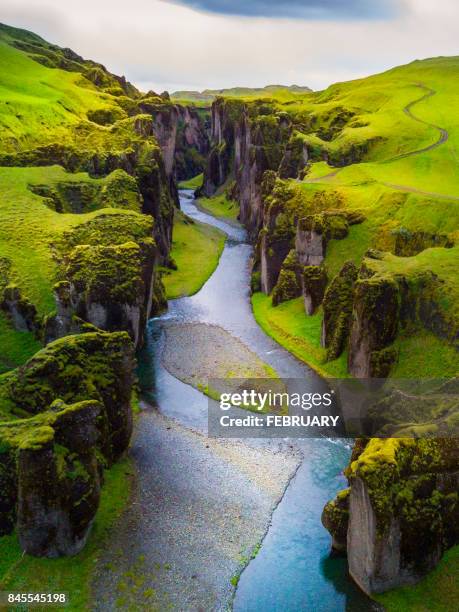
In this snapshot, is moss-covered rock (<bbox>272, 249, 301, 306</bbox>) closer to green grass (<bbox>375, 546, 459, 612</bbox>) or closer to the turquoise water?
the turquoise water

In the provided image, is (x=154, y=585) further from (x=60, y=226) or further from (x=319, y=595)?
(x=60, y=226)

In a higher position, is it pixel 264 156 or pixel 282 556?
pixel 264 156

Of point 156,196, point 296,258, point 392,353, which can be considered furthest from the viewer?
point 156,196

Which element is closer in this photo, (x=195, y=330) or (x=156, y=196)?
(x=195, y=330)

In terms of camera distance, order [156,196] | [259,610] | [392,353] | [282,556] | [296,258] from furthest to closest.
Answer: [156,196]
[296,258]
[392,353]
[282,556]
[259,610]

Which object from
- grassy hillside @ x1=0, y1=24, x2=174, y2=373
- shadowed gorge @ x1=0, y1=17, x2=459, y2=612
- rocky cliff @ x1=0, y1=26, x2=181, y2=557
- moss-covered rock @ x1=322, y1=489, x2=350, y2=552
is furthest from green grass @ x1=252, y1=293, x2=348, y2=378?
moss-covered rock @ x1=322, y1=489, x2=350, y2=552

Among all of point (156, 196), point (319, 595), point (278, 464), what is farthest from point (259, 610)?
point (156, 196)

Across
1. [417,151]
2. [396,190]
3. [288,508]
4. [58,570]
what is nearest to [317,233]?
[396,190]

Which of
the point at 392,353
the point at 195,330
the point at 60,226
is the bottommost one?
the point at 195,330
